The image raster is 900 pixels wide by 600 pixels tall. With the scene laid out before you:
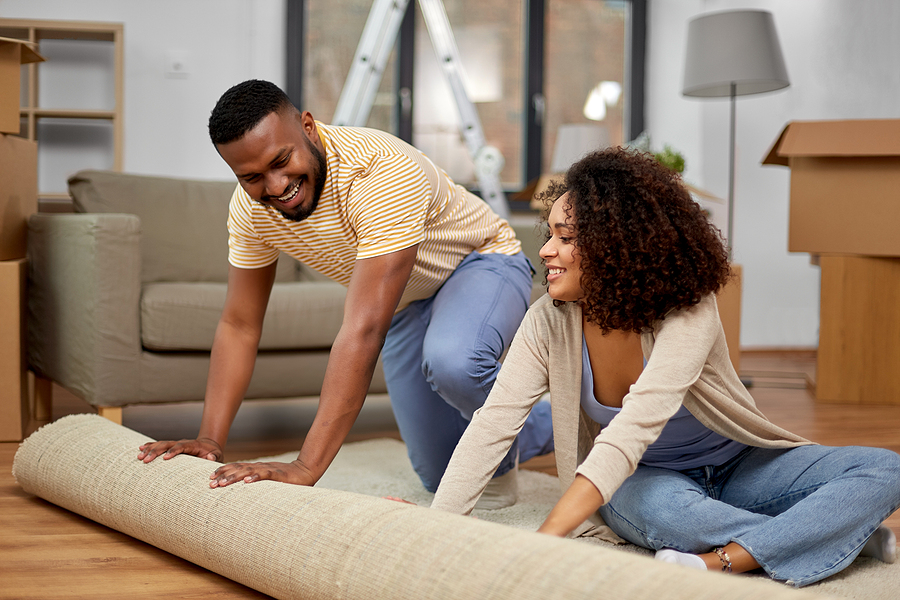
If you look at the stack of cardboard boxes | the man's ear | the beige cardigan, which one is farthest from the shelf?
the beige cardigan

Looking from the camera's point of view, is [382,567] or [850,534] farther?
[850,534]

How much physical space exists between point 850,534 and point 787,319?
10.7 feet

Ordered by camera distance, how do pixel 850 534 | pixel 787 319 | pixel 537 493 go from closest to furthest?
pixel 850 534 → pixel 537 493 → pixel 787 319

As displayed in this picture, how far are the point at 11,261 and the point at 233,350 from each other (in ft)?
3.37

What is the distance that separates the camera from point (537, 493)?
1625 millimetres

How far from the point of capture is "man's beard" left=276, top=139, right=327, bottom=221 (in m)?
1.27

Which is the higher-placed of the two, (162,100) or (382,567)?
(162,100)

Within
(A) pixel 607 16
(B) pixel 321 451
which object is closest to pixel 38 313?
(B) pixel 321 451

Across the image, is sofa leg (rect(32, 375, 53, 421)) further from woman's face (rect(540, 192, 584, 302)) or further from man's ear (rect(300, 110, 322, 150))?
woman's face (rect(540, 192, 584, 302))

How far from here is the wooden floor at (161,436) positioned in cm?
109

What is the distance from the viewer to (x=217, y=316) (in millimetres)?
2051

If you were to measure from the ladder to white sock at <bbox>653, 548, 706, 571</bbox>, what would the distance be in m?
2.86

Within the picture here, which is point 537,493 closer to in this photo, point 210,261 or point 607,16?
point 210,261

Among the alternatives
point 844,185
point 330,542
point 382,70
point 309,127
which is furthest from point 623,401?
point 382,70
